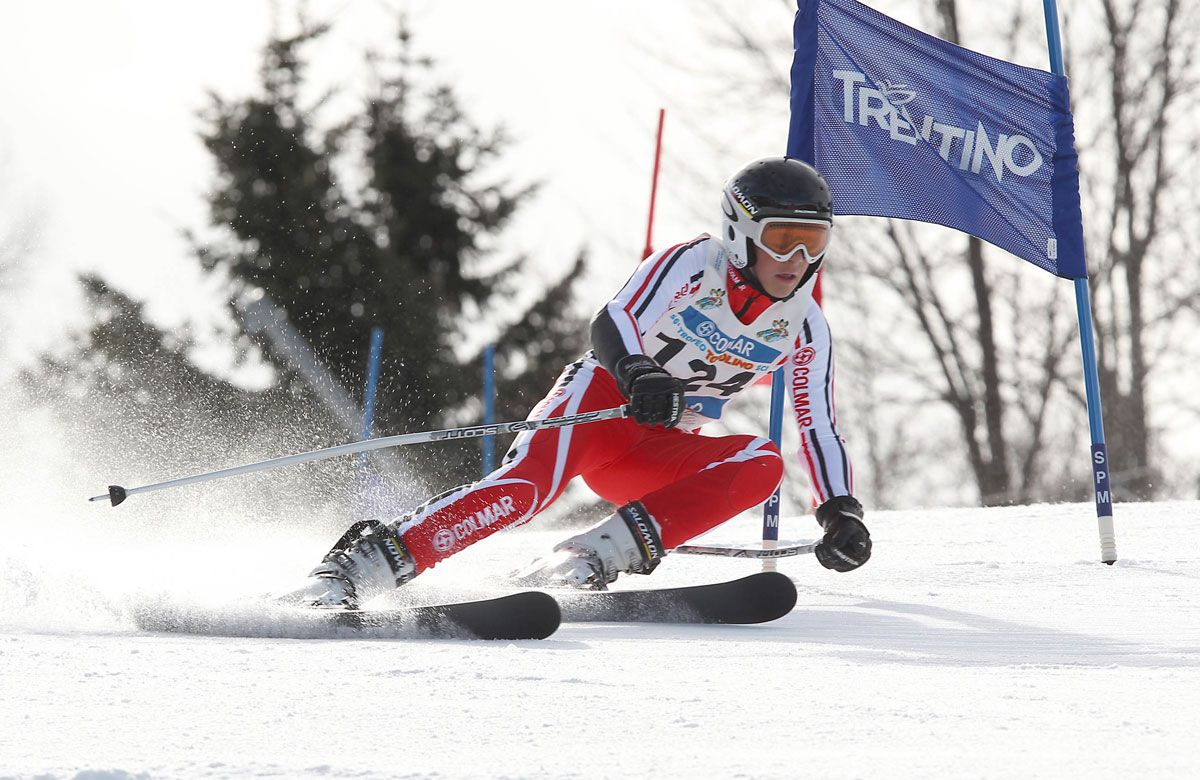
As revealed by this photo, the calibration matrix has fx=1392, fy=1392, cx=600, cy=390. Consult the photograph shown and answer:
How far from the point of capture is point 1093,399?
16.7 ft

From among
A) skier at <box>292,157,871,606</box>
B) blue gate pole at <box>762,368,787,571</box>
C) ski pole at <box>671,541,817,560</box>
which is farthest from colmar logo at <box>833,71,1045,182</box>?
ski pole at <box>671,541,817,560</box>

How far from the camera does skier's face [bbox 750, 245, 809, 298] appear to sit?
385 centimetres

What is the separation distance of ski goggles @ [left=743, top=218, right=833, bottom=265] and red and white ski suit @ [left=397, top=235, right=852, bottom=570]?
149mm

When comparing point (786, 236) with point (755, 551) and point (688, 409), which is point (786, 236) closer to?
point (688, 409)

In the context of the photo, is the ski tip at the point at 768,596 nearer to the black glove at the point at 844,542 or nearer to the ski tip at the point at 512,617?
the black glove at the point at 844,542

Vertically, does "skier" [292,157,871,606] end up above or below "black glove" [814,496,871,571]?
above

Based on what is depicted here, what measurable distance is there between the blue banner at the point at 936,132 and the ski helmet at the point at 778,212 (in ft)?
4.33

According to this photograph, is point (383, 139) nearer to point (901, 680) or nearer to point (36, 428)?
point (36, 428)

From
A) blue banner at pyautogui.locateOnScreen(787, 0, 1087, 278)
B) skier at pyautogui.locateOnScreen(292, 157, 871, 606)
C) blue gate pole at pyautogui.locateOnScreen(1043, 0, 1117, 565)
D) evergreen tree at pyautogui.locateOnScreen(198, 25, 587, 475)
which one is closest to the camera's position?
skier at pyautogui.locateOnScreen(292, 157, 871, 606)

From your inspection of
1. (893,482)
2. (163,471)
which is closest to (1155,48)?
(893,482)

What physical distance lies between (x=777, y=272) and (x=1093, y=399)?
1825mm

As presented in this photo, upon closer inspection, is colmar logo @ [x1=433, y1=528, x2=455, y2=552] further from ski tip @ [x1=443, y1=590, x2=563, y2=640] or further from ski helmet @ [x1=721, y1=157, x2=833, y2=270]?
ski helmet @ [x1=721, y1=157, x2=833, y2=270]

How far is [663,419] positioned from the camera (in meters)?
3.53

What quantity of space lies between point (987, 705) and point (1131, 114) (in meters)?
17.3
